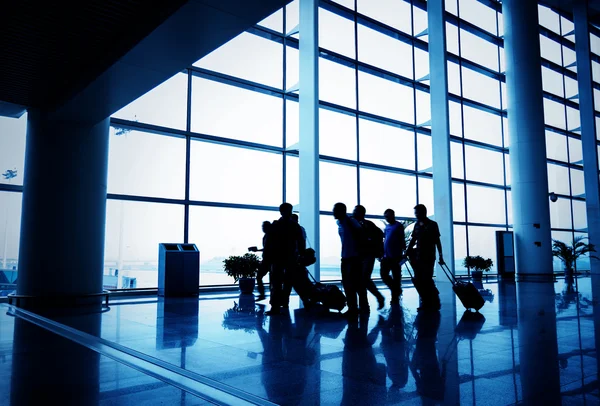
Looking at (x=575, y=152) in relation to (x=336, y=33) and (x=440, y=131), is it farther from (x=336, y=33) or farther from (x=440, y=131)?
(x=336, y=33)

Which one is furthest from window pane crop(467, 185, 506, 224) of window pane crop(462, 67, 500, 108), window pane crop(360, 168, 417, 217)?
window pane crop(462, 67, 500, 108)

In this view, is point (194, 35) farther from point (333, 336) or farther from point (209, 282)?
point (209, 282)

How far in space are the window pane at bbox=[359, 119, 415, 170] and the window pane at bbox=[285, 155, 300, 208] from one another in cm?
274

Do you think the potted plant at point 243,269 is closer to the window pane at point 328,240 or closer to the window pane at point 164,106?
the window pane at point 328,240

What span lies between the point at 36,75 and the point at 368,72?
456 inches

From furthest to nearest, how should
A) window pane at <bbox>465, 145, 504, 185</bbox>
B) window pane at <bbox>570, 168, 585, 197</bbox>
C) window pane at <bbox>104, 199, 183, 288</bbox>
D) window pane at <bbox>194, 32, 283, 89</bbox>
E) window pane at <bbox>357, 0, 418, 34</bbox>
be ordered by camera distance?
window pane at <bbox>570, 168, 585, 197</bbox> → window pane at <bbox>465, 145, 504, 185</bbox> → window pane at <bbox>357, 0, 418, 34</bbox> → window pane at <bbox>194, 32, 283, 89</bbox> → window pane at <bbox>104, 199, 183, 288</bbox>

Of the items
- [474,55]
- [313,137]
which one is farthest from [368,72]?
[474,55]

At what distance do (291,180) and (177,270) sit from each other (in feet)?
15.4

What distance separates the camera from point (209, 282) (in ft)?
42.1

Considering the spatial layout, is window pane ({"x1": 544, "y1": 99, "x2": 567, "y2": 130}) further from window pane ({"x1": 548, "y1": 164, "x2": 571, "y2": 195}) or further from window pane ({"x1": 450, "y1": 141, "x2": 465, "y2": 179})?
window pane ({"x1": 450, "y1": 141, "x2": 465, "y2": 179})

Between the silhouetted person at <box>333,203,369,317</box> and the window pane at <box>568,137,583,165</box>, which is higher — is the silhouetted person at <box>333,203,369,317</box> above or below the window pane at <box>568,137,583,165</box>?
below

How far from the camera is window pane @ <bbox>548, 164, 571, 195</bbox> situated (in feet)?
74.8

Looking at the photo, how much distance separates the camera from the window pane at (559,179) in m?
22.8

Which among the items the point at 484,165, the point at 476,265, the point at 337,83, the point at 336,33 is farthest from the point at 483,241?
the point at 336,33
